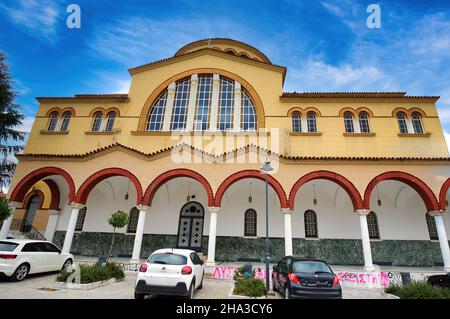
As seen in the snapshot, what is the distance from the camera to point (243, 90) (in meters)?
19.6

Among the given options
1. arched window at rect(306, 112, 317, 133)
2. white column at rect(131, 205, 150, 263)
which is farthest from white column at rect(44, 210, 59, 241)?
arched window at rect(306, 112, 317, 133)

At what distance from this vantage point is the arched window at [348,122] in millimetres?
17891

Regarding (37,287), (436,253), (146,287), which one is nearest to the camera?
(146,287)

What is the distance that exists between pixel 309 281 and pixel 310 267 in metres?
0.54

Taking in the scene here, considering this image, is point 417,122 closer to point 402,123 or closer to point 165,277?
point 402,123

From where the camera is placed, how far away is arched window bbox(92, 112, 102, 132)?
19141 millimetres

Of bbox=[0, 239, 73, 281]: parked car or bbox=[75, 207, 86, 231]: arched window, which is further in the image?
bbox=[75, 207, 86, 231]: arched window

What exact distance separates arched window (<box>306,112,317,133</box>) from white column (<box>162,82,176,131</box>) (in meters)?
10.5

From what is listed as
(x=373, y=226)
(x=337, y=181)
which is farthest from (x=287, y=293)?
(x=373, y=226)

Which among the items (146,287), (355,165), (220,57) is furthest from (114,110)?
(355,165)

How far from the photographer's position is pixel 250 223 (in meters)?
16.8

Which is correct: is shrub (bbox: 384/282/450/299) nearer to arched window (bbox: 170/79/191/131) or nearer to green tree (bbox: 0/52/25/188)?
arched window (bbox: 170/79/191/131)
